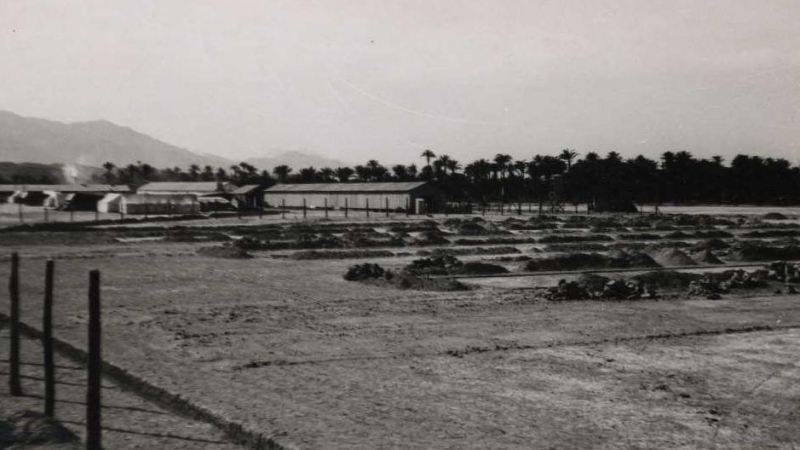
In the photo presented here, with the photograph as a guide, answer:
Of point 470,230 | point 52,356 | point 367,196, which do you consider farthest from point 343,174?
point 52,356

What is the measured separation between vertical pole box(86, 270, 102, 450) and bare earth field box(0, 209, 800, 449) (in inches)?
45.9

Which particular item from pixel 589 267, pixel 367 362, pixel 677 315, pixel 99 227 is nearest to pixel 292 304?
pixel 367 362

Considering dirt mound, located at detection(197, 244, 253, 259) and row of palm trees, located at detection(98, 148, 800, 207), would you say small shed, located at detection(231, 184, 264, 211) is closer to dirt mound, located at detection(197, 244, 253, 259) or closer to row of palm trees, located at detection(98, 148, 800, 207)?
row of palm trees, located at detection(98, 148, 800, 207)

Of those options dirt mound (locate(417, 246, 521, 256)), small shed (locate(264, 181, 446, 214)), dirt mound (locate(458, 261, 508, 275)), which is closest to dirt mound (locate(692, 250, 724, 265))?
dirt mound (locate(417, 246, 521, 256))

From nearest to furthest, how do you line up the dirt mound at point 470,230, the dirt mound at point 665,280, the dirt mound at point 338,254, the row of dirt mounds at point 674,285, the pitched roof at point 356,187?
1. the row of dirt mounds at point 674,285
2. the dirt mound at point 665,280
3. the dirt mound at point 338,254
4. the dirt mound at point 470,230
5. the pitched roof at point 356,187

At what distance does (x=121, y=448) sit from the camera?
22.7 feet

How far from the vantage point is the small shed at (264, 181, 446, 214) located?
74250 mm

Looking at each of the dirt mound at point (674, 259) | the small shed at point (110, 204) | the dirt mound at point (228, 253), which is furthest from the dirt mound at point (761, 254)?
the small shed at point (110, 204)

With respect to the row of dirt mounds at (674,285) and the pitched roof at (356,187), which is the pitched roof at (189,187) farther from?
the row of dirt mounds at (674,285)

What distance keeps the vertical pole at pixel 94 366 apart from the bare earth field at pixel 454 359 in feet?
3.83

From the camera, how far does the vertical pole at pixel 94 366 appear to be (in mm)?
6164

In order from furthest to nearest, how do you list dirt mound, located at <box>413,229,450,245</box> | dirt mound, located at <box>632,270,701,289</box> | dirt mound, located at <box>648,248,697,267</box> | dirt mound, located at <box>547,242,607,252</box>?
dirt mound, located at <box>413,229,450,245</box>, dirt mound, located at <box>547,242,607,252</box>, dirt mound, located at <box>648,248,697,267</box>, dirt mound, located at <box>632,270,701,289</box>

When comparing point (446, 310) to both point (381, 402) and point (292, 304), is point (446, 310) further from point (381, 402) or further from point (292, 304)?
point (381, 402)

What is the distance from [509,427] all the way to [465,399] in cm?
116
